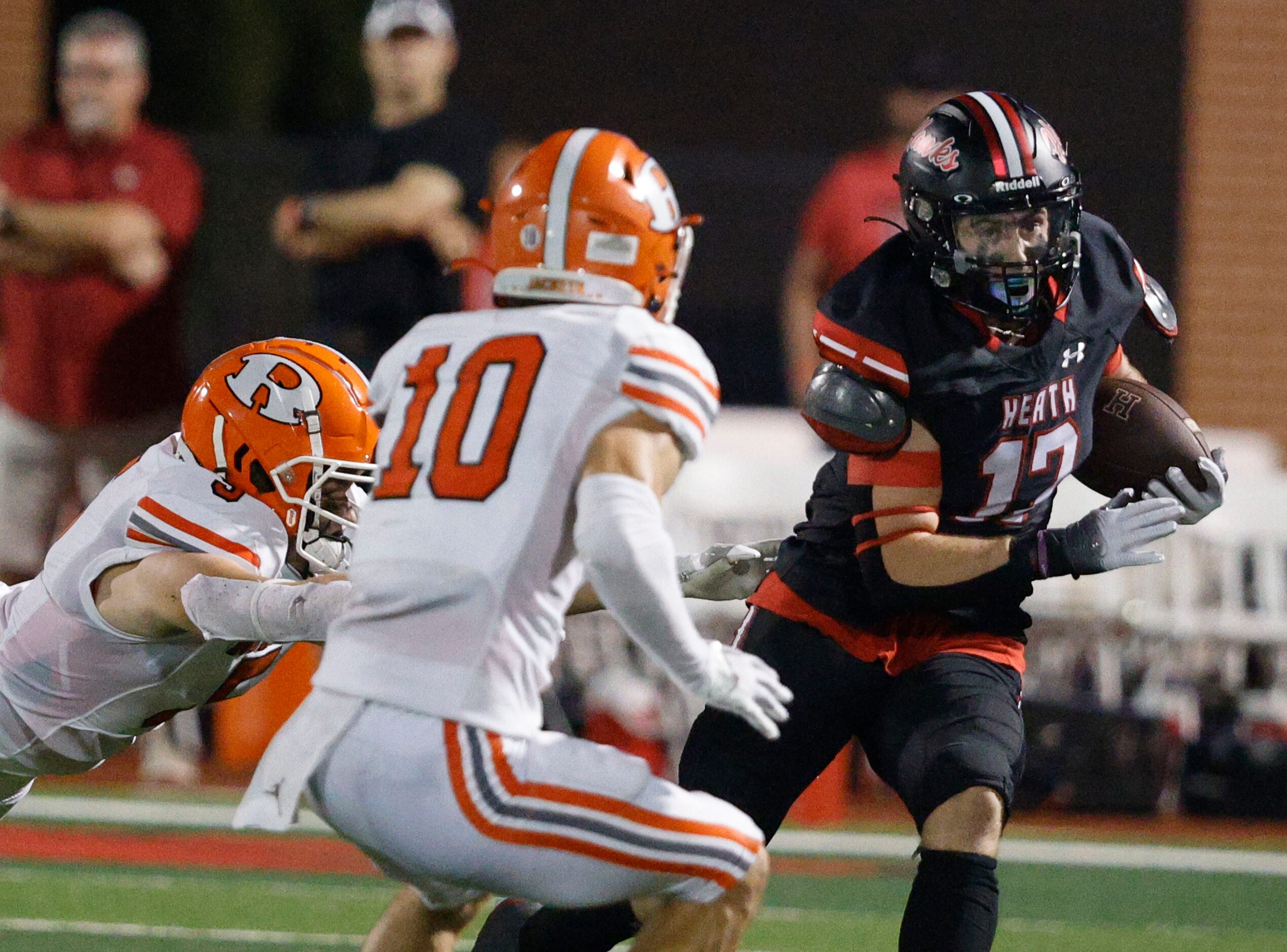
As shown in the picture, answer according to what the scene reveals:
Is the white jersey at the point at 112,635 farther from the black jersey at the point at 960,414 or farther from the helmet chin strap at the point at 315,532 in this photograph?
the black jersey at the point at 960,414

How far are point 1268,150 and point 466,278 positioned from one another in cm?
416

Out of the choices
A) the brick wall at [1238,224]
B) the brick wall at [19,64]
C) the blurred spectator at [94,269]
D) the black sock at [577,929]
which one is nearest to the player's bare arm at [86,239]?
the blurred spectator at [94,269]

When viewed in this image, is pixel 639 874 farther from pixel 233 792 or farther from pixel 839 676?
pixel 233 792

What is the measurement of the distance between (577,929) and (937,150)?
1485 millimetres

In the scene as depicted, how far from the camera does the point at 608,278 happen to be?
2.98 m

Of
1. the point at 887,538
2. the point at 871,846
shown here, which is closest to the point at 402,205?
the point at 871,846

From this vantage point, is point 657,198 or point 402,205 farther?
point 402,205

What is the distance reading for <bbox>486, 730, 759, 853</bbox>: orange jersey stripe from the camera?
2.71 meters

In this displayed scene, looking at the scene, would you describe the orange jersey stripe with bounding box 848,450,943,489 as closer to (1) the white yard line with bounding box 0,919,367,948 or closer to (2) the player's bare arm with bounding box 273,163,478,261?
(1) the white yard line with bounding box 0,919,367,948

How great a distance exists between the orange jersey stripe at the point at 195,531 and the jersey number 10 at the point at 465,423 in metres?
0.66

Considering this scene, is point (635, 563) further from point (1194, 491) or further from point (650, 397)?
point (1194, 491)

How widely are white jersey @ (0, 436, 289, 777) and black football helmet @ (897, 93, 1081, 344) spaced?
1.29m

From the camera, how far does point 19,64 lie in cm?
923

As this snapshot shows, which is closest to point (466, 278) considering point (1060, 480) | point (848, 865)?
point (848, 865)
